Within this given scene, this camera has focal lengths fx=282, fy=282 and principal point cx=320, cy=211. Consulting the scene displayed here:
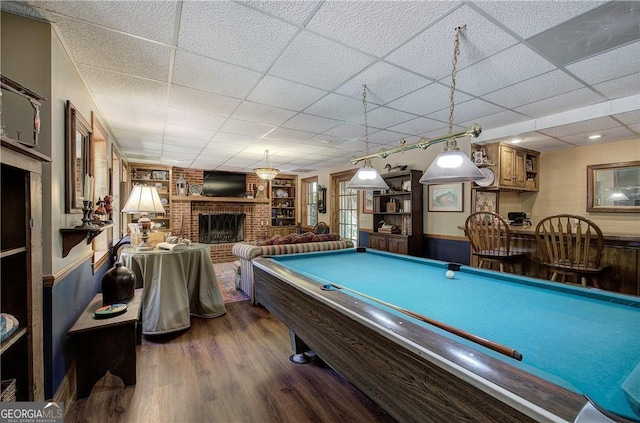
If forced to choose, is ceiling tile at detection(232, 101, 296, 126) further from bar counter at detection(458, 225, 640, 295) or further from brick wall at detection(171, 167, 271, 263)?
brick wall at detection(171, 167, 271, 263)

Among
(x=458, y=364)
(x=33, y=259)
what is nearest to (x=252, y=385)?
(x=33, y=259)

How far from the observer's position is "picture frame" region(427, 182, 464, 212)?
440cm

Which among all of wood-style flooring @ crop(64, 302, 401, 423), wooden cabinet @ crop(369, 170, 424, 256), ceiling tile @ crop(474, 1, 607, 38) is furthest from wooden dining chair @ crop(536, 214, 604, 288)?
wood-style flooring @ crop(64, 302, 401, 423)

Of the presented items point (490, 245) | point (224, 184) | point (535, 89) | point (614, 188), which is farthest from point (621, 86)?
point (224, 184)

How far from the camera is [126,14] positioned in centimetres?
157

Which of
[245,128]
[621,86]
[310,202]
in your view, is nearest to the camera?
[621,86]

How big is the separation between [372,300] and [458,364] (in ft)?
2.12

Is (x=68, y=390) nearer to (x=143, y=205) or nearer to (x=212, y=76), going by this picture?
(x=143, y=205)

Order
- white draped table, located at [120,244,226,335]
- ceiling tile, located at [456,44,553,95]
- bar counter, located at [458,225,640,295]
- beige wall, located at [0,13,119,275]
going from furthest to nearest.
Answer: white draped table, located at [120,244,226,335], bar counter, located at [458,225,640,295], ceiling tile, located at [456,44,553,95], beige wall, located at [0,13,119,275]

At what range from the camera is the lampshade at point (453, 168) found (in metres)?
2.06

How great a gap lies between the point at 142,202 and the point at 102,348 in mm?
1578

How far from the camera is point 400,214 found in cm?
506

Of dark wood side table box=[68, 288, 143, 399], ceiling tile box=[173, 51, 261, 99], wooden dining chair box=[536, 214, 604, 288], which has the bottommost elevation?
dark wood side table box=[68, 288, 143, 399]

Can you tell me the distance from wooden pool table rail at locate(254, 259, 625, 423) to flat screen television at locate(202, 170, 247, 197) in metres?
6.39
